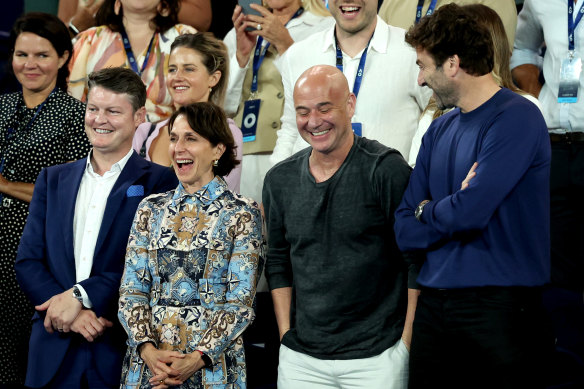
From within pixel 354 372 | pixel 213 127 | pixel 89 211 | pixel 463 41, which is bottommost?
pixel 354 372

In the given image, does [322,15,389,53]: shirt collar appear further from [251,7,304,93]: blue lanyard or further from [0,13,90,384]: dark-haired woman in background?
[0,13,90,384]: dark-haired woman in background

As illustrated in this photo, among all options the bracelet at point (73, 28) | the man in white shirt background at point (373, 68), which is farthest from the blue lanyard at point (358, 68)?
the bracelet at point (73, 28)

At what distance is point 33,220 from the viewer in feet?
10.5

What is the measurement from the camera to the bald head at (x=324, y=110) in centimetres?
288

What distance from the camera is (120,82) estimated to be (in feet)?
10.9

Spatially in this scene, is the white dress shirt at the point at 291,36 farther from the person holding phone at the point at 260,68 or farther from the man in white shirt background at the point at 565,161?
the man in white shirt background at the point at 565,161

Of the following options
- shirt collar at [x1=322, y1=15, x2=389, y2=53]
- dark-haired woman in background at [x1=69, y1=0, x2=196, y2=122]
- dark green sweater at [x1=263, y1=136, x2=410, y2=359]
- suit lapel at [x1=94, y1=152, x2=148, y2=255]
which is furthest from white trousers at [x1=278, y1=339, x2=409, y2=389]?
dark-haired woman in background at [x1=69, y1=0, x2=196, y2=122]

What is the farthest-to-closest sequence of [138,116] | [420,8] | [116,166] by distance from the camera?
1. [420,8]
2. [138,116]
3. [116,166]

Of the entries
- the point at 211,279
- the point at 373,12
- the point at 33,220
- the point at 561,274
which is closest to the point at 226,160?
the point at 211,279

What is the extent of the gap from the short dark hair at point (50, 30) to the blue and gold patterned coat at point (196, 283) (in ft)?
4.57

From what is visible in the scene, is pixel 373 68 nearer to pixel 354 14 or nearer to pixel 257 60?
pixel 354 14

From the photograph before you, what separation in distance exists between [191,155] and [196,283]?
0.48m

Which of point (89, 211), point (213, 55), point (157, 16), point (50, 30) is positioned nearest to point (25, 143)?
point (50, 30)

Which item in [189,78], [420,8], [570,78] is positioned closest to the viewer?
[570,78]
